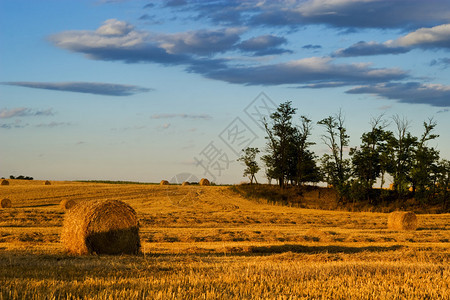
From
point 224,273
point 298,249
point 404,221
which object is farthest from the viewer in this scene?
point 404,221

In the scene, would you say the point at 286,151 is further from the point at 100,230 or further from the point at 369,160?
the point at 100,230

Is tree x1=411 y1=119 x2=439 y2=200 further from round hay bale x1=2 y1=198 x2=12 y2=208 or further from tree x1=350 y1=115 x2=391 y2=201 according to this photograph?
round hay bale x1=2 y1=198 x2=12 y2=208

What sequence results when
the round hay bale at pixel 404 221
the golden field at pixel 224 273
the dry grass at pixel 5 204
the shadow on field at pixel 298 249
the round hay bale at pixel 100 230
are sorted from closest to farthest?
1. the golden field at pixel 224 273
2. the round hay bale at pixel 100 230
3. the shadow on field at pixel 298 249
4. the round hay bale at pixel 404 221
5. the dry grass at pixel 5 204

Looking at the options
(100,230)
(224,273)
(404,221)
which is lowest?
(404,221)

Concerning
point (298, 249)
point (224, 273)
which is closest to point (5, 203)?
point (298, 249)

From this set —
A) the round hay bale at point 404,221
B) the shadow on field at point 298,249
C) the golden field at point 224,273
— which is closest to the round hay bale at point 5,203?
the golden field at point 224,273

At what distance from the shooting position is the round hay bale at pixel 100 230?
651 inches

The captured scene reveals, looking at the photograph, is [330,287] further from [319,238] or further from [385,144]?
[385,144]

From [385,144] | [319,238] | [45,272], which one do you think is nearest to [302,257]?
[45,272]

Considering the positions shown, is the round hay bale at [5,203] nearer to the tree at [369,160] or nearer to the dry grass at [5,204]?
the dry grass at [5,204]

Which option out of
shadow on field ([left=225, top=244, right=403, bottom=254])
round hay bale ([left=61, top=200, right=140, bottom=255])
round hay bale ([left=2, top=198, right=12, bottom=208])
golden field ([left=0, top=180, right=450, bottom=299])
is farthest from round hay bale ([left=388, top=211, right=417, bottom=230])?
round hay bale ([left=2, top=198, right=12, bottom=208])

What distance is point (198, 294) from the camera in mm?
7738

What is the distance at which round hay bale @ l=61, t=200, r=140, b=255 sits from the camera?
1655 cm

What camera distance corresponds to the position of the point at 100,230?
16.7 meters
